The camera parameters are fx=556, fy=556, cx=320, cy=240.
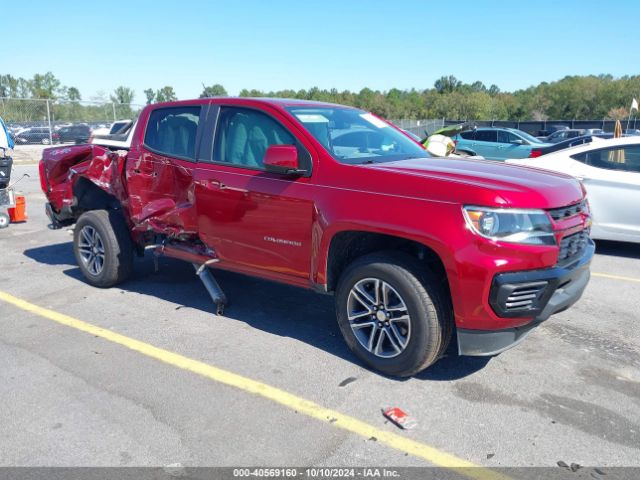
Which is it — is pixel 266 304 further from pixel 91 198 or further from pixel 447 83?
pixel 447 83

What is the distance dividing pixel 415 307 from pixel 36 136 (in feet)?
97.5

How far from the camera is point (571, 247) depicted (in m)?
3.65

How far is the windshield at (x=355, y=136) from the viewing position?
426cm

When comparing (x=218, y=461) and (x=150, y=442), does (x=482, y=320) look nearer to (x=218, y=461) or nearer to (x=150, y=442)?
(x=218, y=461)

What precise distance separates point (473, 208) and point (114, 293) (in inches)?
157

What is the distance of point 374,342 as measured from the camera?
12.8ft

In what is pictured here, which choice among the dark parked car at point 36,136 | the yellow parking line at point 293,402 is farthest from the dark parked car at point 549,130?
the yellow parking line at point 293,402

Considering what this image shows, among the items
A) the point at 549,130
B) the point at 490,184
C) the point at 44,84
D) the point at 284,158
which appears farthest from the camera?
the point at 44,84

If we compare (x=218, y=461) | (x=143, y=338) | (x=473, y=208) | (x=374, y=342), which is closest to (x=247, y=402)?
(x=218, y=461)

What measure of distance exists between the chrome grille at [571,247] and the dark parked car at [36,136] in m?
28.8

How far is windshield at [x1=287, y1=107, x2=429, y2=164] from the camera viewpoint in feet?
14.0

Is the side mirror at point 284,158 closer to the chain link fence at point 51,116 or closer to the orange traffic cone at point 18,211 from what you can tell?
the orange traffic cone at point 18,211

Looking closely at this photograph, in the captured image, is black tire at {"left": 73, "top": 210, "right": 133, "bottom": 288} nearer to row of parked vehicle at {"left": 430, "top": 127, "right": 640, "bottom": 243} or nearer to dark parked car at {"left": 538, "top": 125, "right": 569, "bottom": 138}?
row of parked vehicle at {"left": 430, "top": 127, "right": 640, "bottom": 243}

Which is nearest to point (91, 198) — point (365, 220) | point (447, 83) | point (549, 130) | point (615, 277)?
point (365, 220)
